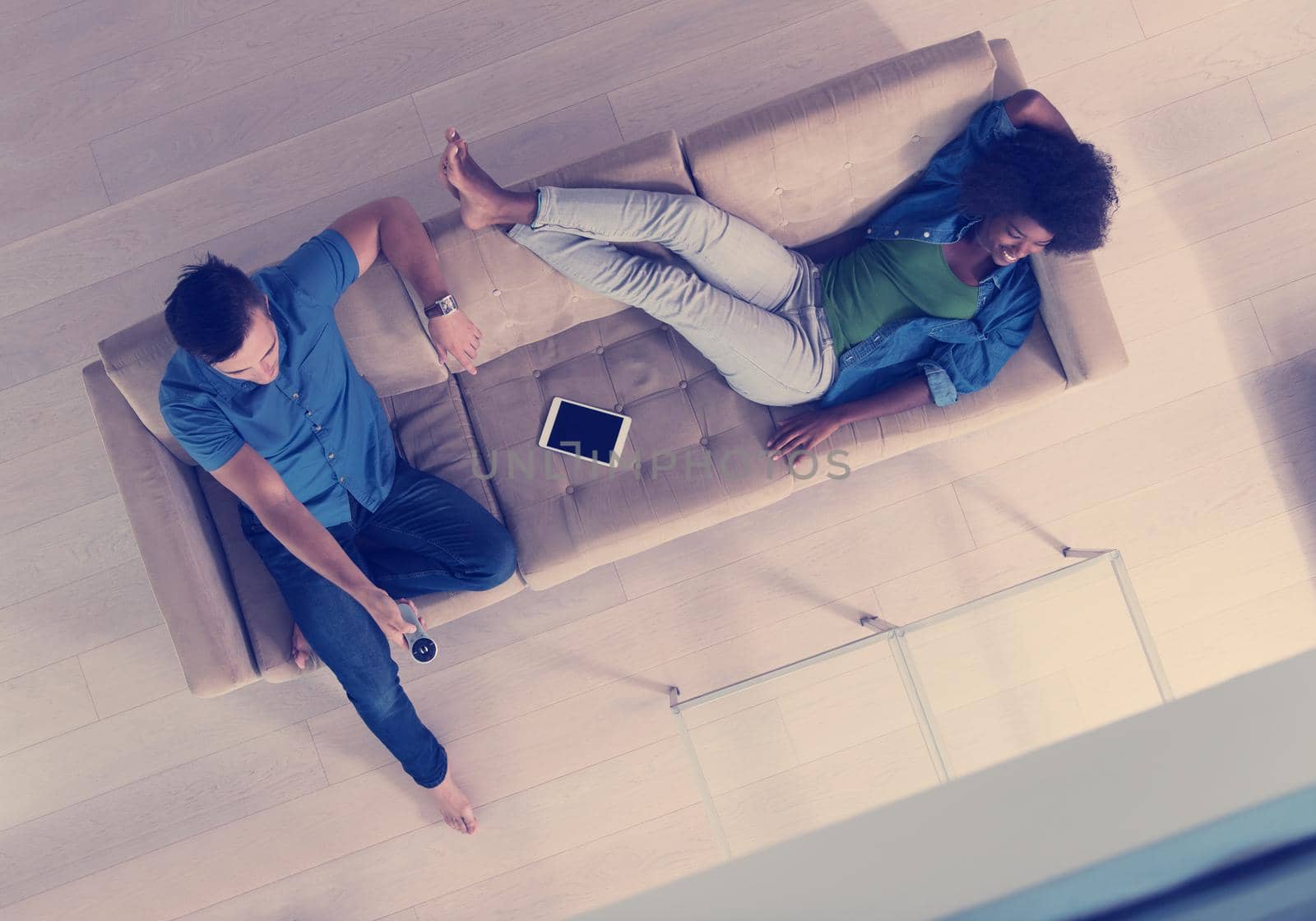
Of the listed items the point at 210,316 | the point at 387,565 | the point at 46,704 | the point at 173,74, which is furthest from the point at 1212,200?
the point at 46,704

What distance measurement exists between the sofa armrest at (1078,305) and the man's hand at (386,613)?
165 centimetres

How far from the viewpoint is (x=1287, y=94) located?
96.0 inches

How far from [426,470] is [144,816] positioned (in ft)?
4.45

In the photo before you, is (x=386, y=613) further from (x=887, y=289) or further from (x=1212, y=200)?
(x=1212, y=200)

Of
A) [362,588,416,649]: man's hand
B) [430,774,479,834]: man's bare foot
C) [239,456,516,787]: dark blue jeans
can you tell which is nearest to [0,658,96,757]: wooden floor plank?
[239,456,516,787]: dark blue jeans

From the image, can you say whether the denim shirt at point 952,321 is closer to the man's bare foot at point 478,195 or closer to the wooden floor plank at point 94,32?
the man's bare foot at point 478,195

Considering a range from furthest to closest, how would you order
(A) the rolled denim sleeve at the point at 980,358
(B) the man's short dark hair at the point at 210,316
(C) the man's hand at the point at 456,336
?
1. (A) the rolled denim sleeve at the point at 980,358
2. (C) the man's hand at the point at 456,336
3. (B) the man's short dark hair at the point at 210,316

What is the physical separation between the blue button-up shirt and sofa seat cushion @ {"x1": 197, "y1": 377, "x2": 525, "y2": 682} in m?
0.18

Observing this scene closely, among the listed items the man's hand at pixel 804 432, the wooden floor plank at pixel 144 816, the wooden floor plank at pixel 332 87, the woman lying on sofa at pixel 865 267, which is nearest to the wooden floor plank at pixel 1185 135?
the woman lying on sofa at pixel 865 267

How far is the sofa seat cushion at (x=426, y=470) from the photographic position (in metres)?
2.00

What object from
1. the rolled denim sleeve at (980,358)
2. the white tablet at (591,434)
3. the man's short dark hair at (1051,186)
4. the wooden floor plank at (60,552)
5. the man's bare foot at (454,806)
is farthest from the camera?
the wooden floor plank at (60,552)

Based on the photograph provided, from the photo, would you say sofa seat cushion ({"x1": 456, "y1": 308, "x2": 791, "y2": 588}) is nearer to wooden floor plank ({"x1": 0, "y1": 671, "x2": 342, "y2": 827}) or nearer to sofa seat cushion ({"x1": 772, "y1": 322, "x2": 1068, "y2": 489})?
sofa seat cushion ({"x1": 772, "y1": 322, "x2": 1068, "y2": 489})

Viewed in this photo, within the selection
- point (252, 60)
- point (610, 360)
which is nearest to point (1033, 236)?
point (610, 360)

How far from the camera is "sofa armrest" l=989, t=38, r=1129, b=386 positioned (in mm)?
1916
